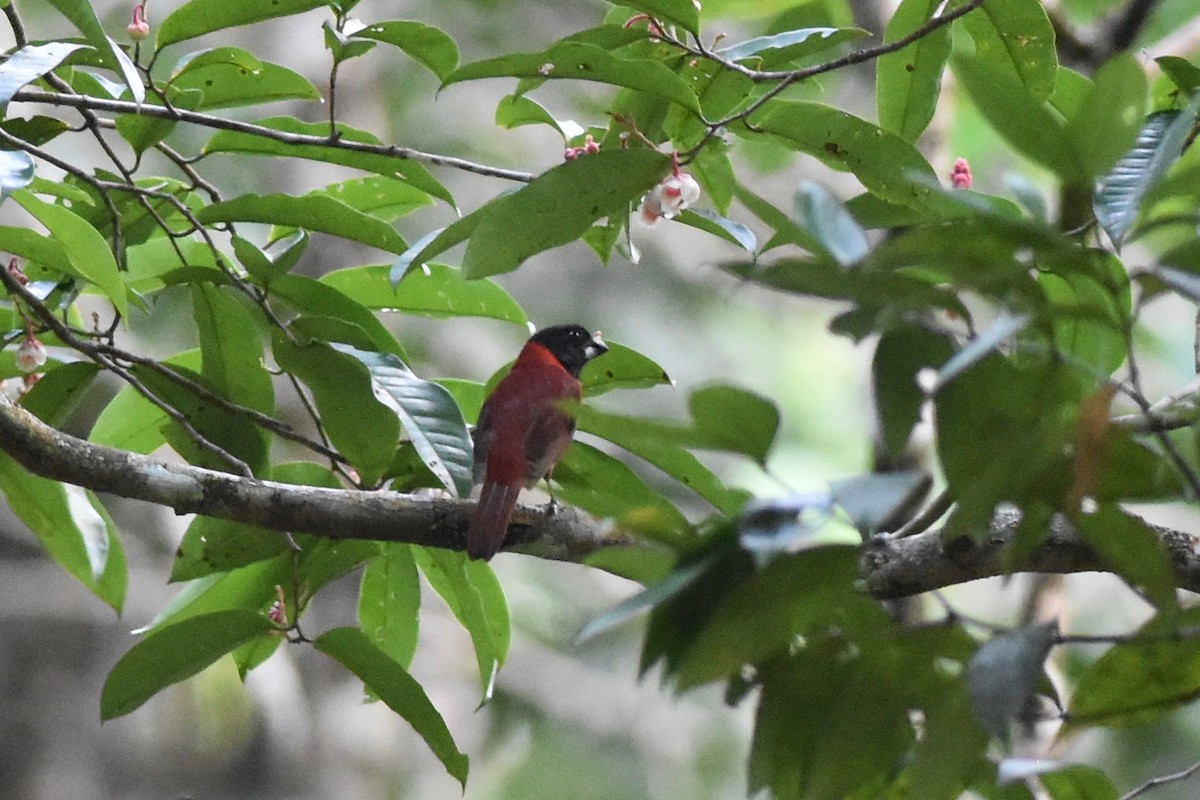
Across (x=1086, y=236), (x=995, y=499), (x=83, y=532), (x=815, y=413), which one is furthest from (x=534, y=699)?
(x=995, y=499)

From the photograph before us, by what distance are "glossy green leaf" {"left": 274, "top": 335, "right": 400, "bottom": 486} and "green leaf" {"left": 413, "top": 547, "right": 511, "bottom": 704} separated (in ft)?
1.00

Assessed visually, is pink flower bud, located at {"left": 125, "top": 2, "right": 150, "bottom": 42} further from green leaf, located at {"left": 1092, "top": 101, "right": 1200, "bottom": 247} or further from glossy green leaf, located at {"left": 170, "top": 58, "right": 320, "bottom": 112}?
green leaf, located at {"left": 1092, "top": 101, "right": 1200, "bottom": 247}

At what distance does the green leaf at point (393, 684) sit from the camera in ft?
7.51

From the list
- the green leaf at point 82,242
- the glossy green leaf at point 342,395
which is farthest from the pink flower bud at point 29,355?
the glossy green leaf at point 342,395

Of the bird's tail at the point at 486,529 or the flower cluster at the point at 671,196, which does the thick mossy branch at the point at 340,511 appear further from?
the flower cluster at the point at 671,196

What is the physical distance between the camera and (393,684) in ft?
7.61

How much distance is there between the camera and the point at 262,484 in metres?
2.25

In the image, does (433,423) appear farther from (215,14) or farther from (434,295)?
(215,14)

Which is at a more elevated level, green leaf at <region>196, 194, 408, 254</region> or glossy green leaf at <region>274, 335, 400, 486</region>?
green leaf at <region>196, 194, 408, 254</region>

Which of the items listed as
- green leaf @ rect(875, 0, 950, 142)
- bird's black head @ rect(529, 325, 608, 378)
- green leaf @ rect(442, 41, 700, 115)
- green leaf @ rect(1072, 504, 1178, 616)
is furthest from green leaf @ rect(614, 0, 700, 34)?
bird's black head @ rect(529, 325, 608, 378)

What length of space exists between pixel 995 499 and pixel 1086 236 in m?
0.84

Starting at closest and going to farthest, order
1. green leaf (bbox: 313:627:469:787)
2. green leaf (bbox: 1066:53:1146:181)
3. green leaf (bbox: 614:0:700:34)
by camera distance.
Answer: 1. green leaf (bbox: 1066:53:1146:181)
2. green leaf (bbox: 614:0:700:34)
3. green leaf (bbox: 313:627:469:787)

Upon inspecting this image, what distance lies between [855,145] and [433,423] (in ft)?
2.88

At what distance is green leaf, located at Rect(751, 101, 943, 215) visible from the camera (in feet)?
7.55
